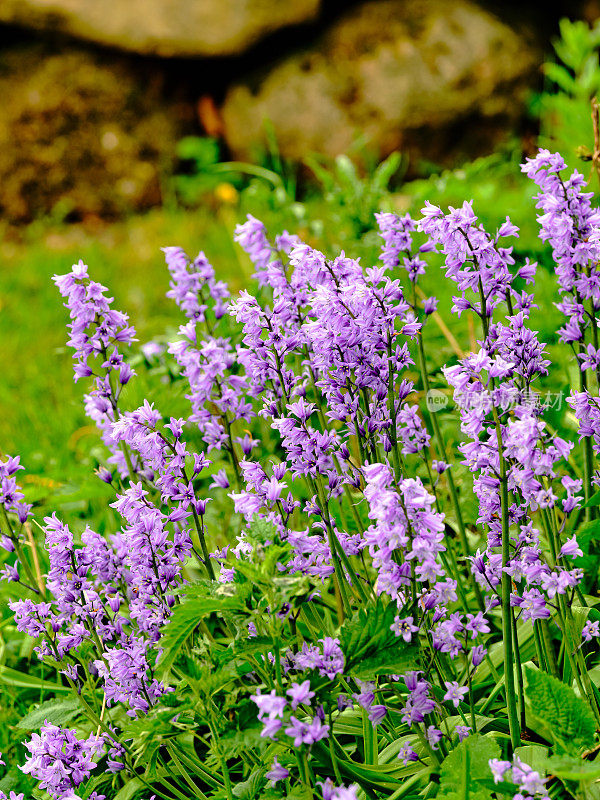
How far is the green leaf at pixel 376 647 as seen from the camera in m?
1.60

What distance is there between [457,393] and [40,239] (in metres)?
6.97

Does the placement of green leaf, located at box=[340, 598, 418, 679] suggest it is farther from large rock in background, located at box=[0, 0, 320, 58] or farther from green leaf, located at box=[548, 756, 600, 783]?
large rock in background, located at box=[0, 0, 320, 58]

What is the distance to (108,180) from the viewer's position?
8352 millimetres

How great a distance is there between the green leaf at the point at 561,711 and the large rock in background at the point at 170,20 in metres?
7.15

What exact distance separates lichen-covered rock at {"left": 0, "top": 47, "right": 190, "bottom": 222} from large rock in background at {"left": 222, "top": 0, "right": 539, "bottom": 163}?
1.19 meters

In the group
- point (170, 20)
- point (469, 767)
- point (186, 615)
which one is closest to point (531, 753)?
point (469, 767)

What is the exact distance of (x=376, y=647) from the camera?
5.32ft

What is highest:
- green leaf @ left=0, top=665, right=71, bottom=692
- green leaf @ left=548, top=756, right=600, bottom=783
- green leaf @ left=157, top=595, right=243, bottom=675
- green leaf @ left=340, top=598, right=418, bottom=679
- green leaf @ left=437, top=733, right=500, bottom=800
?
green leaf @ left=157, top=595, right=243, bottom=675

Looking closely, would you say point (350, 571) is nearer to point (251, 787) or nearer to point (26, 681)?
point (251, 787)

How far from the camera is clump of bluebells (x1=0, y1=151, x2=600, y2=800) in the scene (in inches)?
62.3

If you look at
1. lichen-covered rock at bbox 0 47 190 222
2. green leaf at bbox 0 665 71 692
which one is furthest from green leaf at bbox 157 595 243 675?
lichen-covered rock at bbox 0 47 190 222

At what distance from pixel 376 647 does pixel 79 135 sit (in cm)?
760

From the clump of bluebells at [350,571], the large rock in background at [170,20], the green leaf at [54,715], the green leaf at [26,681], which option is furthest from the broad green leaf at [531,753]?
the large rock in background at [170,20]

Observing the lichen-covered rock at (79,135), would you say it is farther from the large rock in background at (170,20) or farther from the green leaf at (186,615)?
the green leaf at (186,615)
